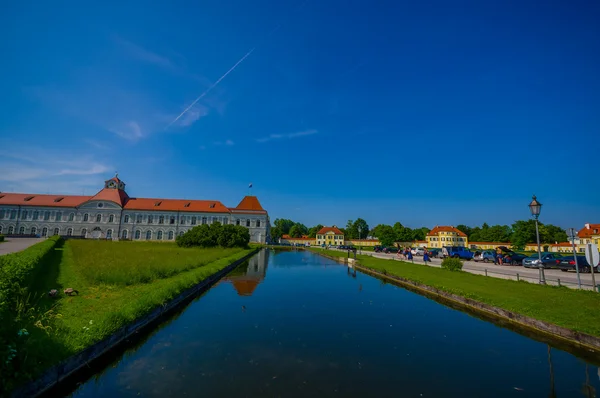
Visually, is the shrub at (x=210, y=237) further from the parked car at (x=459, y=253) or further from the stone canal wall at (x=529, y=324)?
the stone canal wall at (x=529, y=324)

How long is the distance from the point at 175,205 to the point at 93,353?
74.1 meters

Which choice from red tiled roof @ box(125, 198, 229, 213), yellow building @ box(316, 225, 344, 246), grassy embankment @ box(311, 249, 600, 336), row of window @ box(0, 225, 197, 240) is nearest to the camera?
grassy embankment @ box(311, 249, 600, 336)

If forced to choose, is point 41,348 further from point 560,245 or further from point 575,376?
point 560,245

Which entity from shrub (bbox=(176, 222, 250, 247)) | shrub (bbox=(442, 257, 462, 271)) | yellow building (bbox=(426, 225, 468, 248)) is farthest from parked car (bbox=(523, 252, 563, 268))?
yellow building (bbox=(426, 225, 468, 248))

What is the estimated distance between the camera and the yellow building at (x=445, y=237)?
96250 mm

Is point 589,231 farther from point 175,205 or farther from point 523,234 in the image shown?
point 175,205

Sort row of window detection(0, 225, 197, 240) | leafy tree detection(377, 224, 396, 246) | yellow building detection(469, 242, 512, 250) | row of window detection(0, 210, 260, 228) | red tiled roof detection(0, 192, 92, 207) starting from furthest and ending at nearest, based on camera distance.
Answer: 1. leafy tree detection(377, 224, 396, 246)
2. yellow building detection(469, 242, 512, 250)
3. red tiled roof detection(0, 192, 92, 207)
4. row of window detection(0, 210, 260, 228)
5. row of window detection(0, 225, 197, 240)

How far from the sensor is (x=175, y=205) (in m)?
75.6

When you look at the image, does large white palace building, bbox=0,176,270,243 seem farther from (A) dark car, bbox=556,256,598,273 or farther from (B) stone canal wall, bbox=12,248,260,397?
(B) stone canal wall, bbox=12,248,260,397

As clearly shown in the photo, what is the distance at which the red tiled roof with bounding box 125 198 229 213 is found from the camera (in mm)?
74000

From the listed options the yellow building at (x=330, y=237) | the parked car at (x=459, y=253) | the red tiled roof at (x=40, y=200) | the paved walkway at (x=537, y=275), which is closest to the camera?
the paved walkway at (x=537, y=275)

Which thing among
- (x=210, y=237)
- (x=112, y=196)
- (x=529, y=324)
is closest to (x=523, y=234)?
(x=210, y=237)

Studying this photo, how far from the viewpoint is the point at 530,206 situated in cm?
1666

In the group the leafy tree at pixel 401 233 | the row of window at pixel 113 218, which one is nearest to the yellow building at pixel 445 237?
the leafy tree at pixel 401 233
